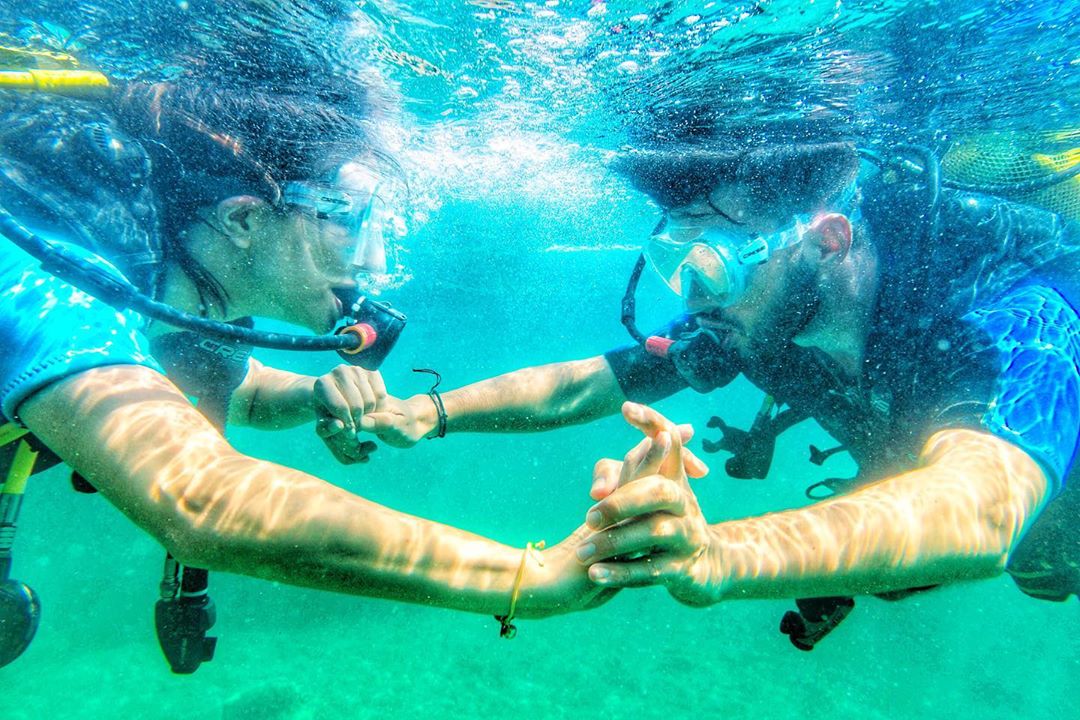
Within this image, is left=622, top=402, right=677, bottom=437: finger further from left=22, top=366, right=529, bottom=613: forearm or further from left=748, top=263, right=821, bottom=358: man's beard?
left=748, top=263, right=821, bottom=358: man's beard

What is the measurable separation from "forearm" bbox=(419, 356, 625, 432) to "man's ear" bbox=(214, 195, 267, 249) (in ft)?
5.94

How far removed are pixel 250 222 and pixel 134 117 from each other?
0.86 meters

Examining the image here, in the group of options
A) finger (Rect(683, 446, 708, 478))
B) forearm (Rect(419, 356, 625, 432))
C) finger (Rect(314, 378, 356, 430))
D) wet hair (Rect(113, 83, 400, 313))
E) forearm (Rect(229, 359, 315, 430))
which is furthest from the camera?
forearm (Rect(229, 359, 315, 430))

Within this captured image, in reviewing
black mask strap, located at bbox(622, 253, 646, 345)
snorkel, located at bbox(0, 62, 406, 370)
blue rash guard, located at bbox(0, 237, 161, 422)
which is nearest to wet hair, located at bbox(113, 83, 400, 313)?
snorkel, located at bbox(0, 62, 406, 370)

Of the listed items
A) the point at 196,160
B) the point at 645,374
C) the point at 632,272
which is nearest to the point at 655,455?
the point at 645,374

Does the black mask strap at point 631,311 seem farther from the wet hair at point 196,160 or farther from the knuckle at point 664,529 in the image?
the knuckle at point 664,529

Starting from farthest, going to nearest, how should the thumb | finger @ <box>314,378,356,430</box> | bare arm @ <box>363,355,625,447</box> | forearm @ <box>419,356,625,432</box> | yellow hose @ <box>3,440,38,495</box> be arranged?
forearm @ <box>419,356,625,432</box>
bare arm @ <box>363,355,625,447</box>
the thumb
finger @ <box>314,378,356,430</box>
yellow hose @ <box>3,440,38,495</box>

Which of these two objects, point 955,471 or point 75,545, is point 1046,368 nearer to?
point 955,471

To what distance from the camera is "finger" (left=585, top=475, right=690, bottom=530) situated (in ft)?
5.35

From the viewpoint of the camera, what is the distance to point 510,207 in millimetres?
13109

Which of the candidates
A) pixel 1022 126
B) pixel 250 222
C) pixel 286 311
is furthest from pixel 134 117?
pixel 1022 126

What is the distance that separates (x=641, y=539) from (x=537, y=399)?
9.45 feet

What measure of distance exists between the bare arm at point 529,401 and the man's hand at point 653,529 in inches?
95.5

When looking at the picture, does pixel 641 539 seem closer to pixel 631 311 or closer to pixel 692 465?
pixel 692 465
